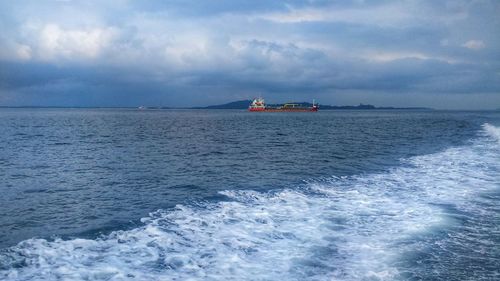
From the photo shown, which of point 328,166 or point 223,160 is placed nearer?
point 328,166

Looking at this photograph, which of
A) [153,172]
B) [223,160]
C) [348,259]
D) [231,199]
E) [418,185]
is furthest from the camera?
[223,160]

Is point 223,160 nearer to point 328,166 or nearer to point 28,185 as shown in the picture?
point 328,166

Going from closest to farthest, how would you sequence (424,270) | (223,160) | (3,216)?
(424,270) → (3,216) → (223,160)

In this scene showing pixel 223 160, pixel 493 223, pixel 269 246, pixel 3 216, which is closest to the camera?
pixel 269 246

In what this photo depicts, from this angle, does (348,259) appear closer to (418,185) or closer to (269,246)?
(269,246)

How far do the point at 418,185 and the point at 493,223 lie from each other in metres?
7.86

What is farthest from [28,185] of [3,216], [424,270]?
[424,270]

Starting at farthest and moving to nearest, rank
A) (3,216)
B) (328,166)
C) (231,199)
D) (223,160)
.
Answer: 1. (223,160)
2. (328,166)
3. (231,199)
4. (3,216)

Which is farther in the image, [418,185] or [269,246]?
[418,185]

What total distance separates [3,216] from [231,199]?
9.79m

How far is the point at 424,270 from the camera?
370 inches

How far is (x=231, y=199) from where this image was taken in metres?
18.1

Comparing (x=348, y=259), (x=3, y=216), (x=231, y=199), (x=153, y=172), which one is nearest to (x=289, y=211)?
(x=231, y=199)

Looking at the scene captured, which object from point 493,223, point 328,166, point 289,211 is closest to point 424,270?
point 493,223
